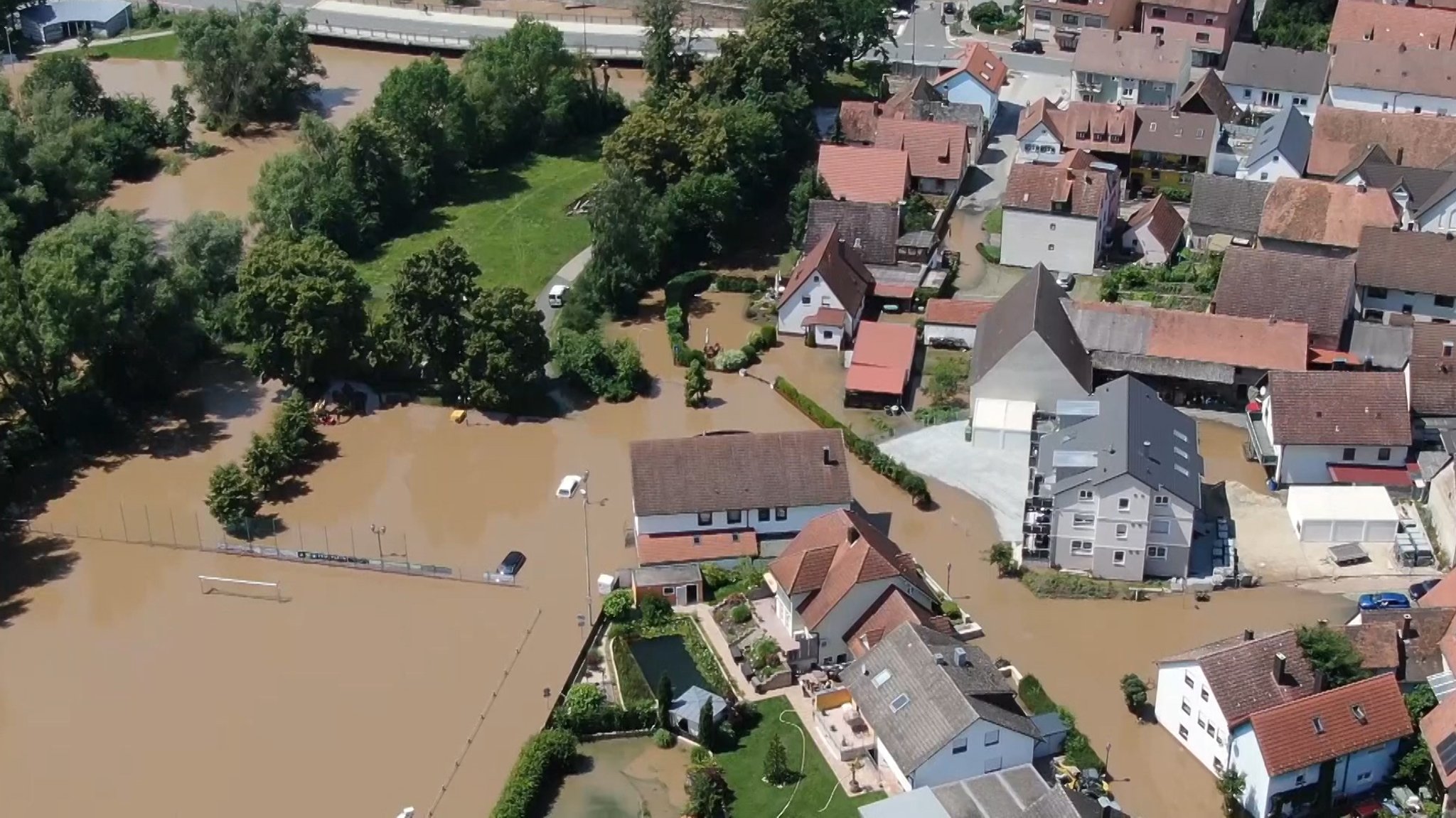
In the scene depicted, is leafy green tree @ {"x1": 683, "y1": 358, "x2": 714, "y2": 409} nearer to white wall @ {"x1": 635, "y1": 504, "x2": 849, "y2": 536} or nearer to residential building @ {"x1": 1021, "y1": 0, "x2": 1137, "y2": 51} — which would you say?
white wall @ {"x1": 635, "y1": 504, "x2": 849, "y2": 536}

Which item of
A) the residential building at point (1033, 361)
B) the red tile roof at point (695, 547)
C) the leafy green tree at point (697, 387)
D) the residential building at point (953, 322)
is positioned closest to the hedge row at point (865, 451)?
the leafy green tree at point (697, 387)

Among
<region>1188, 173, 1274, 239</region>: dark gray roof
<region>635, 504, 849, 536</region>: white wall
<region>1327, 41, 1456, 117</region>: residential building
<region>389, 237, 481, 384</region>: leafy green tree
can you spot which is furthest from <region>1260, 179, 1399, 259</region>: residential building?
<region>389, 237, 481, 384</region>: leafy green tree

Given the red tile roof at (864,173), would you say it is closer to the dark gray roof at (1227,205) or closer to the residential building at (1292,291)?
the dark gray roof at (1227,205)

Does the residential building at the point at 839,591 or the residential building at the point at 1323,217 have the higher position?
the residential building at the point at 1323,217

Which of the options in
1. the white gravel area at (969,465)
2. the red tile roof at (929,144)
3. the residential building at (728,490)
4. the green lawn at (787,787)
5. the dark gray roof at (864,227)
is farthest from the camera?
the red tile roof at (929,144)

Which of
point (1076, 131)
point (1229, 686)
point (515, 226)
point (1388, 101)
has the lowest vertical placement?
point (1229, 686)

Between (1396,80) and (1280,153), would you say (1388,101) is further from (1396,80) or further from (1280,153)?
(1280,153)

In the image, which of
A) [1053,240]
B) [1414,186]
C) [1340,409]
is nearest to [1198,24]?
[1414,186]
